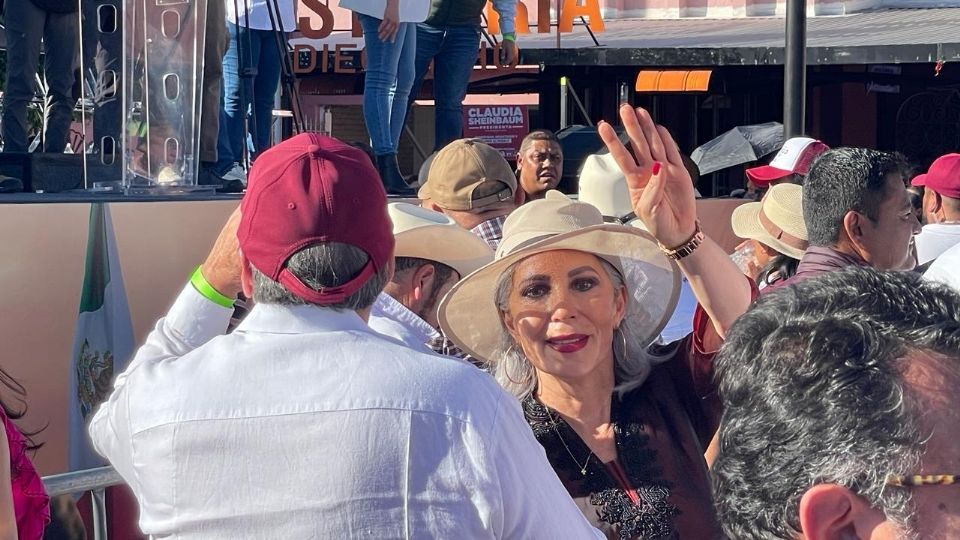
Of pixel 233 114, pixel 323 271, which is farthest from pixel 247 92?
pixel 323 271

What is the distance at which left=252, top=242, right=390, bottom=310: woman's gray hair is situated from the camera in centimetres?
192

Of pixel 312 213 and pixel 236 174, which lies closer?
pixel 312 213

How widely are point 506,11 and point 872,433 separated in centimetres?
718

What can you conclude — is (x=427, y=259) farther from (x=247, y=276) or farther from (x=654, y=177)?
(x=247, y=276)

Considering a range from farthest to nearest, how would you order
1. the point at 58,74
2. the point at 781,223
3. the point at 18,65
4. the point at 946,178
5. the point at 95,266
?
the point at 58,74 → the point at 18,65 → the point at 946,178 → the point at 781,223 → the point at 95,266

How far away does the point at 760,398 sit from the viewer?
1.34 m

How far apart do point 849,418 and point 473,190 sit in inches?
→ 133

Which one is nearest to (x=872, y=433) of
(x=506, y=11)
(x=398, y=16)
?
(x=398, y=16)

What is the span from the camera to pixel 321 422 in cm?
180

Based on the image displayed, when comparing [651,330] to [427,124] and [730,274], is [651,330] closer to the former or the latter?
[730,274]

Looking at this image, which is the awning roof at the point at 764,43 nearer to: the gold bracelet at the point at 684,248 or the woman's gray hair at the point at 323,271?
the gold bracelet at the point at 684,248

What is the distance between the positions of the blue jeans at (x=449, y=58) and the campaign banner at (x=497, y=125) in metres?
8.19

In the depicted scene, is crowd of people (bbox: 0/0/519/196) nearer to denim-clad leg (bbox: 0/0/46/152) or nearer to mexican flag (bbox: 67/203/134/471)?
denim-clad leg (bbox: 0/0/46/152)

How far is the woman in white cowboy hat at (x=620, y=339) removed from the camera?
263 cm
